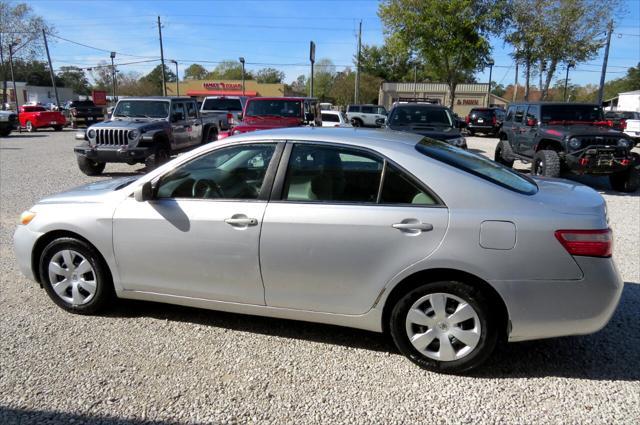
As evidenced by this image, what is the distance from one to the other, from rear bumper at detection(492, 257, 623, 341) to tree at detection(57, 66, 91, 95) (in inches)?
4894

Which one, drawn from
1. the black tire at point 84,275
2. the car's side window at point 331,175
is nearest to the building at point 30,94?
the black tire at point 84,275

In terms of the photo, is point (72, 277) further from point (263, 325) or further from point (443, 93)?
point (443, 93)

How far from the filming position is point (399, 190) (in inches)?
123

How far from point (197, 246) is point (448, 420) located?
2.01 m

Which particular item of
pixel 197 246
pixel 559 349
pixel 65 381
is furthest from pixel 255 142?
pixel 559 349

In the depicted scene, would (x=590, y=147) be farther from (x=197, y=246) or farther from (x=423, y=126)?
(x=197, y=246)

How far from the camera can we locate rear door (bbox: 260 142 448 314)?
3020 mm

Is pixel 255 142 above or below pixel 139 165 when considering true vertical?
above

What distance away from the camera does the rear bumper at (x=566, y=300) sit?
→ 9.40 ft

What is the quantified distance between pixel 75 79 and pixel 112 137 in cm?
12098

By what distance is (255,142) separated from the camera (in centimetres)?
352

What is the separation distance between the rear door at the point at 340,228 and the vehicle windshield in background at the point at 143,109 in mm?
9417

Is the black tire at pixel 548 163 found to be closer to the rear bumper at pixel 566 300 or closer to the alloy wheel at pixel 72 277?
the rear bumper at pixel 566 300

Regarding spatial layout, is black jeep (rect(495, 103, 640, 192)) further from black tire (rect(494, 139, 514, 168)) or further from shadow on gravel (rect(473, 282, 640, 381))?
shadow on gravel (rect(473, 282, 640, 381))
